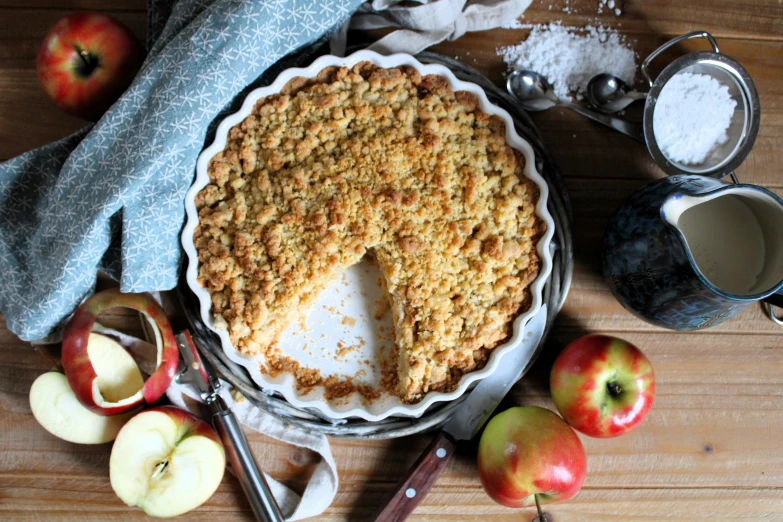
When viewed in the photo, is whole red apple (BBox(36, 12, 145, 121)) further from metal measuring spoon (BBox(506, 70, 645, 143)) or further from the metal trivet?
metal measuring spoon (BBox(506, 70, 645, 143))

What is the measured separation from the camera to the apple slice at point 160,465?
148cm

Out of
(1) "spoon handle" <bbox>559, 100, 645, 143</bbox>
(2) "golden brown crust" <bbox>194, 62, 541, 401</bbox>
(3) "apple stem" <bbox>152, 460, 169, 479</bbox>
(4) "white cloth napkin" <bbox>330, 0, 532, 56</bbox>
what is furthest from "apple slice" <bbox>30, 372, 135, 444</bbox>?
(1) "spoon handle" <bbox>559, 100, 645, 143</bbox>

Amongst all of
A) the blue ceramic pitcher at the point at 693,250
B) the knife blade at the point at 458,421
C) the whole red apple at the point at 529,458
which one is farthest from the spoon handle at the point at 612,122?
the whole red apple at the point at 529,458

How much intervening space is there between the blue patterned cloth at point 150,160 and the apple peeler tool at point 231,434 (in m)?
0.20

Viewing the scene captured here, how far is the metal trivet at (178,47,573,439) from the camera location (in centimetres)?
154

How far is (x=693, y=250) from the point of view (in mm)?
1452

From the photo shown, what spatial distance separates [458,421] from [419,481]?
18 centimetres

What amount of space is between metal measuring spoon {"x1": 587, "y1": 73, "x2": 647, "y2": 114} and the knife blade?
59 centimetres

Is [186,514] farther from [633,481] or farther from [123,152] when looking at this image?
[633,481]

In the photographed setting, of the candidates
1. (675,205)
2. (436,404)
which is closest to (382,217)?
(436,404)

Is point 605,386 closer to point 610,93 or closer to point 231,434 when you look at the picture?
point 610,93

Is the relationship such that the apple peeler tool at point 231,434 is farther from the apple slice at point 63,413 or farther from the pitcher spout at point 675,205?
the pitcher spout at point 675,205

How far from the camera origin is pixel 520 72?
1605 mm

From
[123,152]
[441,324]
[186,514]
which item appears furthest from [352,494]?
[123,152]
